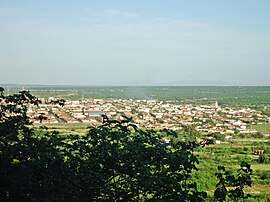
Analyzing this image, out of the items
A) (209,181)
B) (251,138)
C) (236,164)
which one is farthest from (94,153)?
(251,138)

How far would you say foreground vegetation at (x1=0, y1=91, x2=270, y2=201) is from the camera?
3.41 metres

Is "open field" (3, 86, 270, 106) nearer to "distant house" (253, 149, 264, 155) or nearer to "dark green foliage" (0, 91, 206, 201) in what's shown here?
"distant house" (253, 149, 264, 155)

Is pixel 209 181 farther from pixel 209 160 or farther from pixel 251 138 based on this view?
pixel 251 138

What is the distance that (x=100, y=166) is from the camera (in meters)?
3.71

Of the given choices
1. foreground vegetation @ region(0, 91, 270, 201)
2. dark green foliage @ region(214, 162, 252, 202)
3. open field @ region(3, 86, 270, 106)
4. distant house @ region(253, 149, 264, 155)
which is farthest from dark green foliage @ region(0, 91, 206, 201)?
open field @ region(3, 86, 270, 106)

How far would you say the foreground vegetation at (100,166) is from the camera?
3.41m

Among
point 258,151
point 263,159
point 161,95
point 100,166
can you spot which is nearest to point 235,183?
point 100,166

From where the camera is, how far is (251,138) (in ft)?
112

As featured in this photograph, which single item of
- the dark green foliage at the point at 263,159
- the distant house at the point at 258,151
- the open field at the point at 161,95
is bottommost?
the distant house at the point at 258,151

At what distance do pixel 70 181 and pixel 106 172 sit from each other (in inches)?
13.3

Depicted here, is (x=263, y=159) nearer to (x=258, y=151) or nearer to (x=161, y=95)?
(x=258, y=151)

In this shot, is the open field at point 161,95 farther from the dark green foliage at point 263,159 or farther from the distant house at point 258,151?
the dark green foliage at point 263,159

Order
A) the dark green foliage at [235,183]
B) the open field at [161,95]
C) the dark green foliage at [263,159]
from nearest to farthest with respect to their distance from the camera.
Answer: the dark green foliage at [235,183], the dark green foliage at [263,159], the open field at [161,95]

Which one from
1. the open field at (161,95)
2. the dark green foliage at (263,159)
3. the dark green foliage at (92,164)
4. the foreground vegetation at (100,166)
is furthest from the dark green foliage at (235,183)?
the open field at (161,95)
